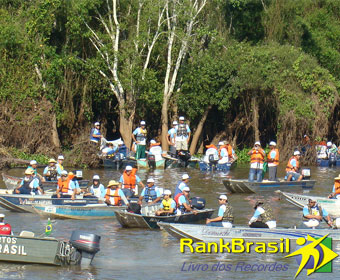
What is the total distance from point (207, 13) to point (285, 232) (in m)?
21.9

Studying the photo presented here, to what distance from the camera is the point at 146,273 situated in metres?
18.8

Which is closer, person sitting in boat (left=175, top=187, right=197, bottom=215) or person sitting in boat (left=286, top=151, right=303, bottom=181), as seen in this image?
person sitting in boat (left=175, top=187, right=197, bottom=215)

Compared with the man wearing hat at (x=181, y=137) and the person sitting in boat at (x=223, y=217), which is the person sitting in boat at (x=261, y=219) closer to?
the person sitting in boat at (x=223, y=217)

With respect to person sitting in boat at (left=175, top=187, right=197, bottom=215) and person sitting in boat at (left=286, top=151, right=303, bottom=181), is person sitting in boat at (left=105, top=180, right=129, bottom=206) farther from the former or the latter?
person sitting in boat at (left=286, top=151, right=303, bottom=181)

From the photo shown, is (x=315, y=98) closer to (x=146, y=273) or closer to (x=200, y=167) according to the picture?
(x=200, y=167)

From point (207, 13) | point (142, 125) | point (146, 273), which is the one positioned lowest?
point (146, 273)

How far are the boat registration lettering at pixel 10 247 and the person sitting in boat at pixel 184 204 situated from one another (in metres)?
5.44

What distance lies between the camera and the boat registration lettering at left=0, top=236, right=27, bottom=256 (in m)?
18.8

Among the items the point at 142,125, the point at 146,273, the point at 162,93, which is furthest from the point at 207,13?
the point at 146,273

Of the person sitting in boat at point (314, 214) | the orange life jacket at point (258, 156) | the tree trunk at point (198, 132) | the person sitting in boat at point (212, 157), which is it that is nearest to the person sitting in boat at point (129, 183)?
the orange life jacket at point (258, 156)

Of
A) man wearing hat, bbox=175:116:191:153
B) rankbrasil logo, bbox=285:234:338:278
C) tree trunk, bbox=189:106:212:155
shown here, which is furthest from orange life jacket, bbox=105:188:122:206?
tree trunk, bbox=189:106:212:155

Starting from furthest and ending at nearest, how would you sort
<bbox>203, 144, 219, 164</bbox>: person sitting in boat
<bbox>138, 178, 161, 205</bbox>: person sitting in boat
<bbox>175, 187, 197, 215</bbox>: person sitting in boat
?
1. <bbox>203, 144, 219, 164</bbox>: person sitting in boat
2. <bbox>138, 178, 161, 205</bbox>: person sitting in boat
3. <bbox>175, 187, 197, 215</bbox>: person sitting in boat

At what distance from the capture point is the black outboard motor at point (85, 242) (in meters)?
18.5

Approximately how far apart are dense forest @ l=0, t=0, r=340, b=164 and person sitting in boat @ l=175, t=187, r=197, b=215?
15247 mm
